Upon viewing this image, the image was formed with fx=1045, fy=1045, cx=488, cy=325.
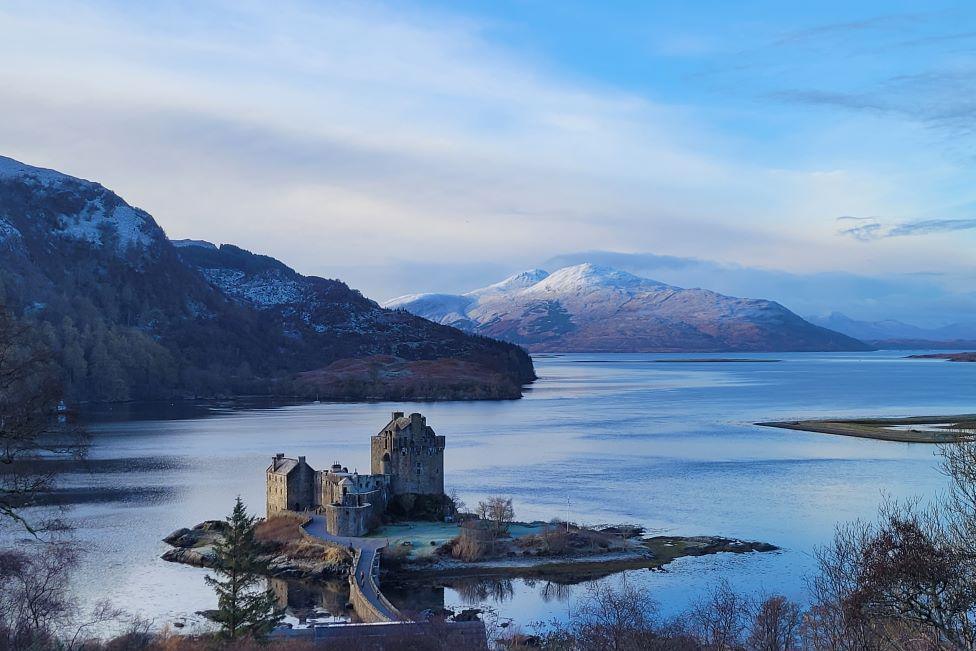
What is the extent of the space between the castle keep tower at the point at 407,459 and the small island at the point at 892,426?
52.6m

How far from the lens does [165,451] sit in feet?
297

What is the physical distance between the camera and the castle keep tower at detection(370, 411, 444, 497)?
56.1 meters

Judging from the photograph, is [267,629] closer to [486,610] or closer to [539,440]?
[486,610]

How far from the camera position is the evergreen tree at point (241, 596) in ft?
105

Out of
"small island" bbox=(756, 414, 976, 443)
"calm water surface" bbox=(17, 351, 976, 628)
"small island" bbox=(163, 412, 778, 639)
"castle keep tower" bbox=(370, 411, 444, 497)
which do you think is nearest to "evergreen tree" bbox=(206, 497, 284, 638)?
"small island" bbox=(163, 412, 778, 639)

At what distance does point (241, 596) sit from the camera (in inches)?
1373

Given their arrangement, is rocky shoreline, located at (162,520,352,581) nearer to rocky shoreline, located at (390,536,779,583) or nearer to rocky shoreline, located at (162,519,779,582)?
rocky shoreline, located at (162,519,779,582)

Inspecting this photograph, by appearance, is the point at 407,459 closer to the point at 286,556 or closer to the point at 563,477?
the point at 286,556

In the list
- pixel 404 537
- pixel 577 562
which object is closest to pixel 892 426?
pixel 577 562

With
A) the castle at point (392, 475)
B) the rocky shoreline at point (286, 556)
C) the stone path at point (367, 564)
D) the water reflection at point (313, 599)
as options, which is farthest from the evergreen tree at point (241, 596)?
the castle at point (392, 475)

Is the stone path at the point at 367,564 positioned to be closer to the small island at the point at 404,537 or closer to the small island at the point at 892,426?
the small island at the point at 404,537

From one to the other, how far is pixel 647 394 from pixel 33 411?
157 meters

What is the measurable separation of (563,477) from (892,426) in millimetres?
48330

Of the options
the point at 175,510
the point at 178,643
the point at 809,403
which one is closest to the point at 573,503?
the point at 175,510
